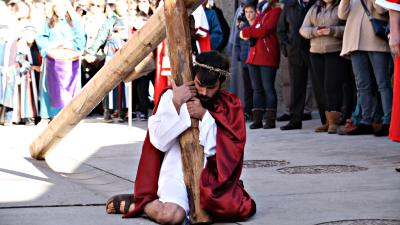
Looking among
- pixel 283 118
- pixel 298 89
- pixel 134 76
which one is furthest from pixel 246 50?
pixel 134 76

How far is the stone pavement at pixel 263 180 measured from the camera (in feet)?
21.9

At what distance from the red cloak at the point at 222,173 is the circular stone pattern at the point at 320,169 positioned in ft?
8.01

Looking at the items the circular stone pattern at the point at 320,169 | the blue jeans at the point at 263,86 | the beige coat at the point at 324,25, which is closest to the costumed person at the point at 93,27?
→ the blue jeans at the point at 263,86

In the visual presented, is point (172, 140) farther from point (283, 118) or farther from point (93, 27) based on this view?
point (93, 27)

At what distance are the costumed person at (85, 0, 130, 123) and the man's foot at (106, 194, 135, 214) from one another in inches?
426

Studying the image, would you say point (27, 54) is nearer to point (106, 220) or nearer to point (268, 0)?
point (268, 0)

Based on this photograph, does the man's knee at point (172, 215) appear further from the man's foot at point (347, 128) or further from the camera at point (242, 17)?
the camera at point (242, 17)

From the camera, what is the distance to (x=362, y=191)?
24.8ft

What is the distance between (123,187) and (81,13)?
12087 mm

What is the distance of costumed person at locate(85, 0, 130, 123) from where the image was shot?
1775 cm

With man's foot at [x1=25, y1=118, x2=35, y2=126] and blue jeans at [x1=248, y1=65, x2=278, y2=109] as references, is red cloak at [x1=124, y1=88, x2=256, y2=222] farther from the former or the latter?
man's foot at [x1=25, y1=118, x2=35, y2=126]

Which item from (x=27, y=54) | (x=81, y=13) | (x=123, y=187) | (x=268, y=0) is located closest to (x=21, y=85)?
(x=27, y=54)

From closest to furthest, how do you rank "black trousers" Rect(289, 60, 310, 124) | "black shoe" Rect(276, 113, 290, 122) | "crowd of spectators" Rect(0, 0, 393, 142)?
1. "crowd of spectators" Rect(0, 0, 393, 142)
2. "black trousers" Rect(289, 60, 310, 124)
3. "black shoe" Rect(276, 113, 290, 122)

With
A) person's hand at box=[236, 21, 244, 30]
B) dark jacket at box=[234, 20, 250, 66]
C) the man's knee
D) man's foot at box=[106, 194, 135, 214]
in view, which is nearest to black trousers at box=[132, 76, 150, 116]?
dark jacket at box=[234, 20, 250, 66]
